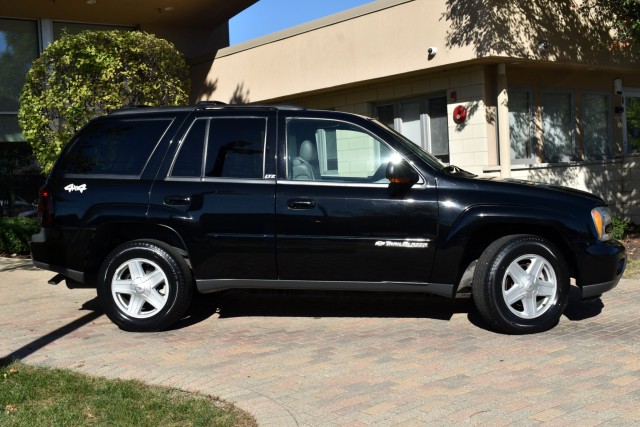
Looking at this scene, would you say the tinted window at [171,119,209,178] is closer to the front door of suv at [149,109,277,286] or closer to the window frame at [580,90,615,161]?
the front door of suv at [149,109,277,286]

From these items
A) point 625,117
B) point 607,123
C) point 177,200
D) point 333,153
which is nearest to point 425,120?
point 607,123

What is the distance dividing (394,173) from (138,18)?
13525 millimetres

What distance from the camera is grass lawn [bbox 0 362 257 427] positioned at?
4.55m

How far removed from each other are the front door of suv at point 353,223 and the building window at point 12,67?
12117 millimetres

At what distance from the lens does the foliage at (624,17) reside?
11.6 meters

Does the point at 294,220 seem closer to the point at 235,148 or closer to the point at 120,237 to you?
the point at 235,148

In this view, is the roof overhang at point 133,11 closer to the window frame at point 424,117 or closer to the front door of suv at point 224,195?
the window frame at point 424,117

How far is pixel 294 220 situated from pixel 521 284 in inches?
78.9

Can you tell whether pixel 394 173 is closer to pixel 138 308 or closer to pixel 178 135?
pixel 178 135

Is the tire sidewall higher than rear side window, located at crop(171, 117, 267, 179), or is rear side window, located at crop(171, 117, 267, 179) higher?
rear side window, located at crop(171, 117, 267, 179)

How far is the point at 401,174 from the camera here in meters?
6.57

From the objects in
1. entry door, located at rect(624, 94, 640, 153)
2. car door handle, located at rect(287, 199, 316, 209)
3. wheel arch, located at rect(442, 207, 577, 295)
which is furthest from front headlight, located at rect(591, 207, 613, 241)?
entry door, located at rect(624, 94, 640, 153)

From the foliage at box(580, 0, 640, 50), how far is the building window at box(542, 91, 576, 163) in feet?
5.53

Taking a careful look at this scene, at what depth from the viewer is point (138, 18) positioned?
18359mm
